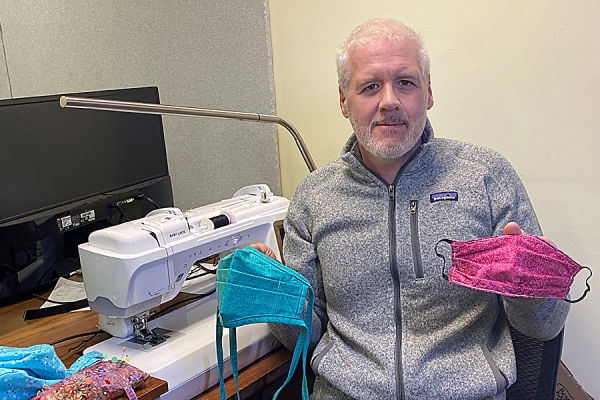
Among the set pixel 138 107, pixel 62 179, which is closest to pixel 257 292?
pixel 138 107

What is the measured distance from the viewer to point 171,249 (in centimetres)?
111

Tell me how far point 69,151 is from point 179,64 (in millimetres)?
648

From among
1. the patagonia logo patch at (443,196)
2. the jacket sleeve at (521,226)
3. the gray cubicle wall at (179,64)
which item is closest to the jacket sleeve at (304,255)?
the patagonia logo patch at (443,196)

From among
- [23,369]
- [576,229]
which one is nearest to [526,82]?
[576,229]

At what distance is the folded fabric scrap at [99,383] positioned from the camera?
0.84 meters

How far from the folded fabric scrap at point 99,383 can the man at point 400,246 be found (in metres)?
0.34

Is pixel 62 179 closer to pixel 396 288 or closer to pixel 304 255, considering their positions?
pixel 304 255

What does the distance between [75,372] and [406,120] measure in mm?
818

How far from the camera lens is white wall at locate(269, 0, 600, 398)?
1371 mm

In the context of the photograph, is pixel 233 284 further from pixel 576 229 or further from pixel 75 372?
pixel 576 229

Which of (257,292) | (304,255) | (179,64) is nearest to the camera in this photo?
(257,292)

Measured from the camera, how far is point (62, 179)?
57.2 inches

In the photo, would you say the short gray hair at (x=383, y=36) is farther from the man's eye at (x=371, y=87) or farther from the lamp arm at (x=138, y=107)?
the lamp arm at (x=138, y=107)

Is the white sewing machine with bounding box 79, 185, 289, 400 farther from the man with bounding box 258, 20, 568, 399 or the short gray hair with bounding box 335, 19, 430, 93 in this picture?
the short gray hair with bounding box 335, 19, 430, 93
